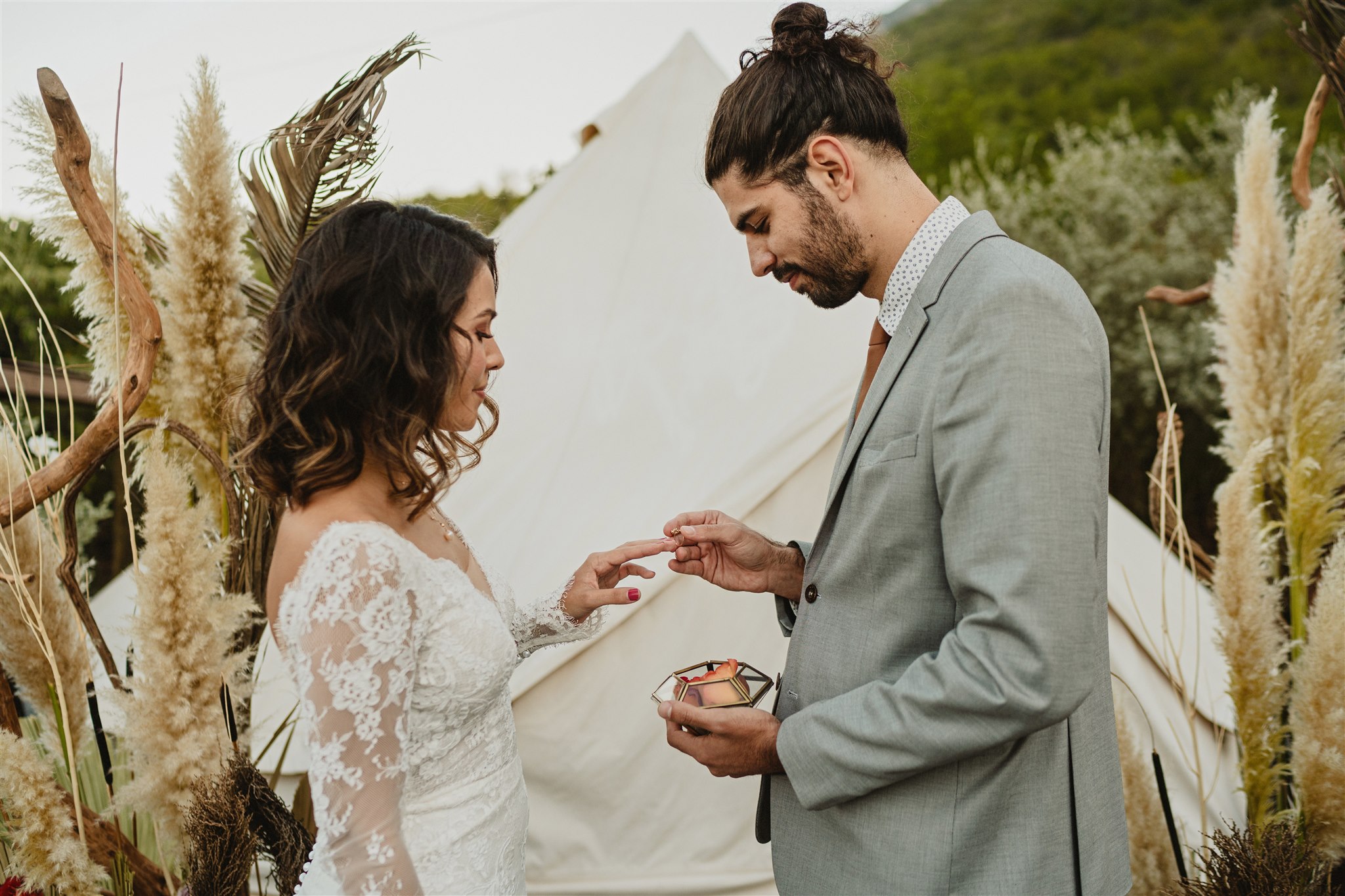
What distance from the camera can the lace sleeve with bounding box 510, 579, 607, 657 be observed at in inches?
80.0

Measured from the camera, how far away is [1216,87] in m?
12.3

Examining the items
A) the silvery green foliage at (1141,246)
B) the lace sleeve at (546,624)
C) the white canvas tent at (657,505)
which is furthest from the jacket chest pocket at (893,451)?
the silvery green foliage at (1141,246)

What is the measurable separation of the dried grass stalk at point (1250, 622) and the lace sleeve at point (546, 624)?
1472 mm

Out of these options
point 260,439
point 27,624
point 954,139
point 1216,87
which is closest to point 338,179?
point 260,439

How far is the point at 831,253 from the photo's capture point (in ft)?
5.19

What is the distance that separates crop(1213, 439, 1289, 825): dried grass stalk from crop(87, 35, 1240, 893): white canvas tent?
38cm

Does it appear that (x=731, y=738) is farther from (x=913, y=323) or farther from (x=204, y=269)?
(x=204, y=269)

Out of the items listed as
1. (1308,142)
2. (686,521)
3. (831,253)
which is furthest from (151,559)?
(1308,142)

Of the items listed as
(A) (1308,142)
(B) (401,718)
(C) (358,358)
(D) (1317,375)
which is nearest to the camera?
(B) (401,718)

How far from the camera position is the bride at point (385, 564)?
1.29 metres

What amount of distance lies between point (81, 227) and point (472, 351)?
1.03 metres

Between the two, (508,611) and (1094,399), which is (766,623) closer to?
(508,611)

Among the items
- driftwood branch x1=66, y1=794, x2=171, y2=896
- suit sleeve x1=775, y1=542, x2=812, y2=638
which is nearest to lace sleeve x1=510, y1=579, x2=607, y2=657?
suit sleeve x1=775, y1=542, x2=812, y2=638

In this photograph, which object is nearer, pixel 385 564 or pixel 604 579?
pixel 385 564
